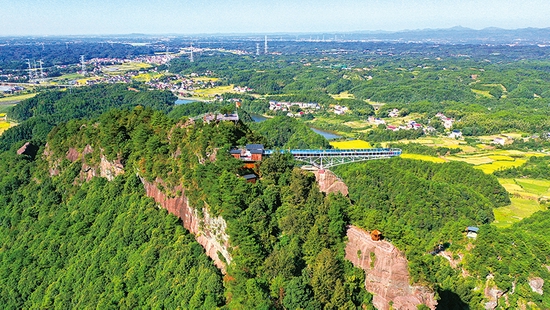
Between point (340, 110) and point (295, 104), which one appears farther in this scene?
point (295, 104)

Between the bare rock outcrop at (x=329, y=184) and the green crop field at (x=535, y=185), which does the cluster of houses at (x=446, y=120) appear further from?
the bare rock outcrop at (x=329, y=184)

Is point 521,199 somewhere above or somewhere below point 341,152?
below

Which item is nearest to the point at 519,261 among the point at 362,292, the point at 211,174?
the point at 362,292

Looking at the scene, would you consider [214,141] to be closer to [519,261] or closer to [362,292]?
[362,292]

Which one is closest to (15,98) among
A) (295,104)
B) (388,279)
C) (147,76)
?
(147,76)

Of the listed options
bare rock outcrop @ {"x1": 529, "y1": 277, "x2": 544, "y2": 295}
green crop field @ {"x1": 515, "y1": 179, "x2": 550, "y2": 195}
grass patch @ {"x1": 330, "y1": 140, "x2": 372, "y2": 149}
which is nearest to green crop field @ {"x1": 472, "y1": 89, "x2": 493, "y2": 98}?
grass patch @ {"x1": 330, "y1": 140, "x2": 372, "y2": 149}

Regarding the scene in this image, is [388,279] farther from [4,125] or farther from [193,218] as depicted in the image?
[4,125]

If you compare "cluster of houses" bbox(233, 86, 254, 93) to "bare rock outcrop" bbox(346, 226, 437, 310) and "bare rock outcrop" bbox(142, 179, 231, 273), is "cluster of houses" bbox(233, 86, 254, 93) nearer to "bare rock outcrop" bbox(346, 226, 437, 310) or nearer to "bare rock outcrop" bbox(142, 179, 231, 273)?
"bare rock outcrop" bbox(142, 179, 231, 273)

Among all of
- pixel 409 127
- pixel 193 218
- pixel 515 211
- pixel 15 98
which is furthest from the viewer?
pixel 15 98
